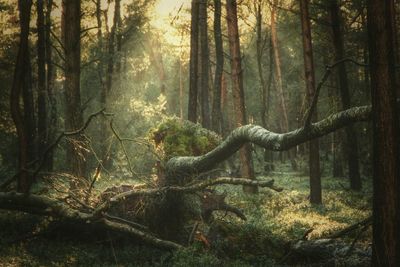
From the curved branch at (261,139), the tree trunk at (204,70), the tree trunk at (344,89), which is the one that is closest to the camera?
the curved branch at (261,139)

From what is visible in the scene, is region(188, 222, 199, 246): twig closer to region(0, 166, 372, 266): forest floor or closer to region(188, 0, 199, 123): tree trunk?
region(0, 166, 372, 266): forest floor

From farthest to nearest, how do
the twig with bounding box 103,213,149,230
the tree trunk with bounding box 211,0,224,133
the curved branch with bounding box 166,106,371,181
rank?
1. the tree trunk with bounding box 211,0,224,133
2. the twig with bounding box 103,213,149,230
3. the curved branch with bounding box 166,106,371,181

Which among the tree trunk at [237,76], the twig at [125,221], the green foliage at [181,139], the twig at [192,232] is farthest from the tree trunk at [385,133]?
A: the tree trunk at [237,76]

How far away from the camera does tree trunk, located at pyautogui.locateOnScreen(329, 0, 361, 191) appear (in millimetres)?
16984

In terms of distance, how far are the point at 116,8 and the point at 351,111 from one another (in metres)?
23.3

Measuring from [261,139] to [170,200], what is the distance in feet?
8.05

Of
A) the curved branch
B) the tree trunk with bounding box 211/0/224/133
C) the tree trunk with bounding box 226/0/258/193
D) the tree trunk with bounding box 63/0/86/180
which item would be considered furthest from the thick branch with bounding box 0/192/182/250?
the tree trunk with bounding box 211/0/224/133

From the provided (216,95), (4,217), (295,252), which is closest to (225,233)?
(295,252)

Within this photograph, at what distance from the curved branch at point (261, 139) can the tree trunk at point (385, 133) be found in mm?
954

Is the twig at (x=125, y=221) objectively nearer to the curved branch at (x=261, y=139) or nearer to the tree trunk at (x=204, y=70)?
the curved branch at (x=261, y=139)

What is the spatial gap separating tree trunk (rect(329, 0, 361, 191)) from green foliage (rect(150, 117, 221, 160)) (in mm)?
6236

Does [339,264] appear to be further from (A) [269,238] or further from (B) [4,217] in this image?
(B) [4,217]

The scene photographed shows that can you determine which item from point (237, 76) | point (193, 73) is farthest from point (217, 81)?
point (237, 76)

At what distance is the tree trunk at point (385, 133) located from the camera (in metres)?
5.08
